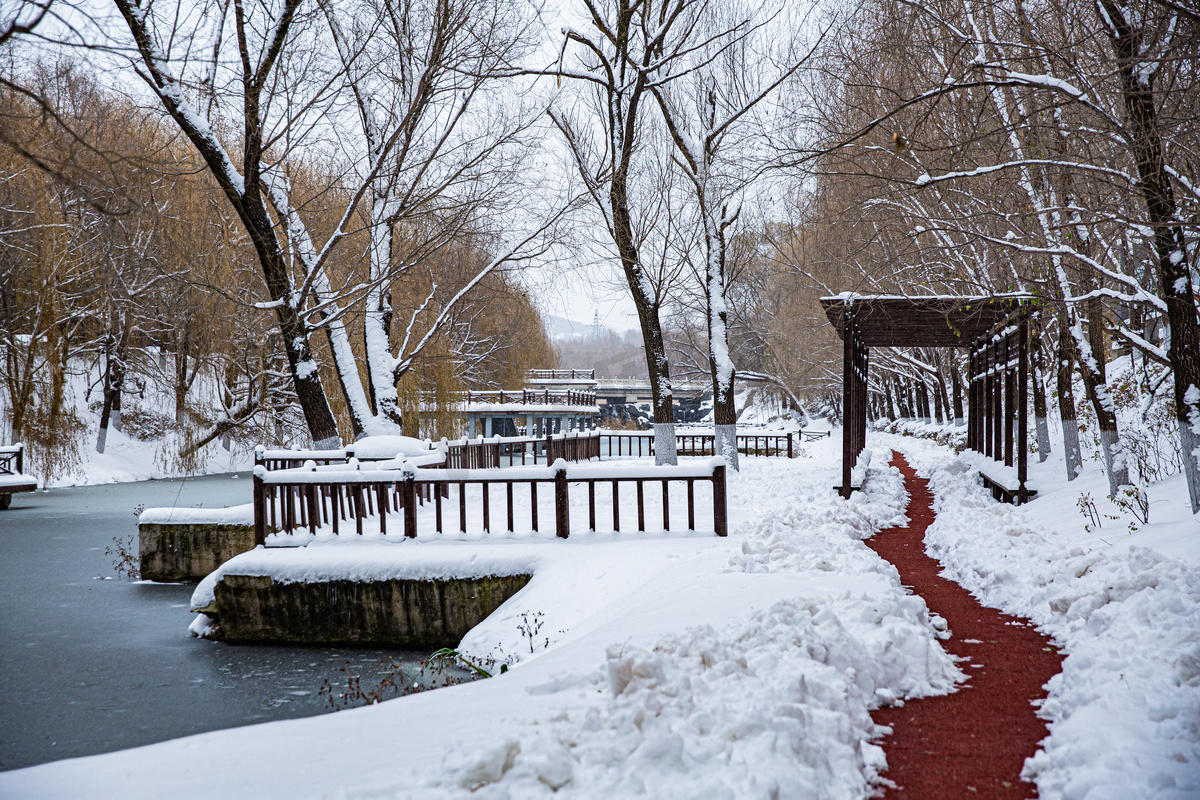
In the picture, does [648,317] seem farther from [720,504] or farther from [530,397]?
[530,397]

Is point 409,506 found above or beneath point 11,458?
beneath

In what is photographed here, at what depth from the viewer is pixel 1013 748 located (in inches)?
145

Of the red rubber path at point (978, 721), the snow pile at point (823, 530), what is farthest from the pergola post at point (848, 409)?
the red rubber path at point (978, 721)

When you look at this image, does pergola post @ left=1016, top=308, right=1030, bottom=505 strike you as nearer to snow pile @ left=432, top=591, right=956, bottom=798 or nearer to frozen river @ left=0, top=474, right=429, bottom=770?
snow pile @ left=432, top=591, right=956, bottom=798

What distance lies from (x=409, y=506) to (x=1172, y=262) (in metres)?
7.95

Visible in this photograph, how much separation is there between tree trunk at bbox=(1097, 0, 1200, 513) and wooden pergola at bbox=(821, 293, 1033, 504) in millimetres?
2678


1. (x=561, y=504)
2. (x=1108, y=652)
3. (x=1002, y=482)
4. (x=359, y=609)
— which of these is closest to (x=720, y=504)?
(x=561, y=504)

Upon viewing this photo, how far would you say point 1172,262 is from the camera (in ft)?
22.6

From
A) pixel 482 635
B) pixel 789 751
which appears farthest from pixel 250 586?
pixel 789 751

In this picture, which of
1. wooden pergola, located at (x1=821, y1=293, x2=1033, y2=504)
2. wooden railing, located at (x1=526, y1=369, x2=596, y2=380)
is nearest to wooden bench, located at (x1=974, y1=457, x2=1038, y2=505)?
wooden pergola, located at (x1=821, y1=293, x2=1033, y2=504)

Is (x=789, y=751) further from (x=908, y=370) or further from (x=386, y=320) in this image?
(x=908, y=370)

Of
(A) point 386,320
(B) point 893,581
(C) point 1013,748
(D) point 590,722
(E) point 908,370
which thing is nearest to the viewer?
(D) point 590,722

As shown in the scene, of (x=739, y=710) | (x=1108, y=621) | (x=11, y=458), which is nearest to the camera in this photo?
(x=739, y=710)

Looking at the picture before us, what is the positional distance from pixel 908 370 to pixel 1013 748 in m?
34.4
